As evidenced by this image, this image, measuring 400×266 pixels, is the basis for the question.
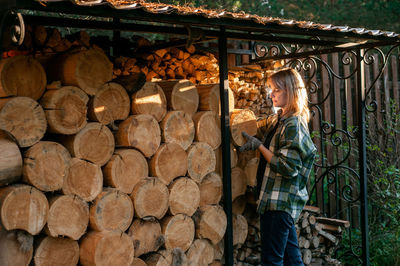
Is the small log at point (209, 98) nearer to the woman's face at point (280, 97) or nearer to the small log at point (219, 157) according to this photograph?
the small log at point (219, 157)

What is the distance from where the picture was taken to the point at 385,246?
531cm

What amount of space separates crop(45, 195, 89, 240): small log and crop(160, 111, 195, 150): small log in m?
0.78

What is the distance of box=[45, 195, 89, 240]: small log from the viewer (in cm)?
275

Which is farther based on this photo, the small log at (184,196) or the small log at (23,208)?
the small log at (184,196)

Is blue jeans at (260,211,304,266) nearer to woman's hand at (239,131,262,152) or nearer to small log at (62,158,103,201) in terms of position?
woman's hand at (239,131,262,152)

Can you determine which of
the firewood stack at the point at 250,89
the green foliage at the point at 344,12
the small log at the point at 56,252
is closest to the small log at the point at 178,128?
the small log at the point at 56,252

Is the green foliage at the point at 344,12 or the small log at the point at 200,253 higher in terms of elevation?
the green foliage at the point at 344,12

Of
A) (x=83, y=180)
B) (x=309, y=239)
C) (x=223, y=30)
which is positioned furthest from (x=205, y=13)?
(x=309, y=239)

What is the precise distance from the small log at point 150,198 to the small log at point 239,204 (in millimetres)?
818

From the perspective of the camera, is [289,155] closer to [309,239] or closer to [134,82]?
[134,82]

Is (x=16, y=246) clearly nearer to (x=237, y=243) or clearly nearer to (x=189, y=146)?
(x=189, y=146)

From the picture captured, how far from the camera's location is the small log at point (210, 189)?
11.9 ft

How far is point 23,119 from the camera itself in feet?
8.74

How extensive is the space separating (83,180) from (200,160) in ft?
3.18
